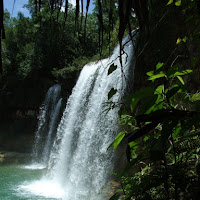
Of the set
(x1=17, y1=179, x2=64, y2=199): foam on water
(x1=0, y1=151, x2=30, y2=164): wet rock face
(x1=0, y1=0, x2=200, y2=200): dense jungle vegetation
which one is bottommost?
(x1=17, y1=179, x2=64, y2=199): foam on water

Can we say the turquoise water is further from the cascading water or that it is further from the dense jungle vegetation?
the dense jungle vegetation

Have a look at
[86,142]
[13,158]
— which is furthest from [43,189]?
[13,158]

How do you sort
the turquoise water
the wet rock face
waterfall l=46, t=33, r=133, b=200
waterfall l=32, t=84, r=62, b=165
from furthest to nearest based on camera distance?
waterfall l=32, t=84, r=62, b=165 → the wet rock face → the turquoise water → waterfall l=46, t=33, r=133, b=200

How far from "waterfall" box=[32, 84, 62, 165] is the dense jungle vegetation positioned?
1.44 meters

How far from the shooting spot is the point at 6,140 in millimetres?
14305

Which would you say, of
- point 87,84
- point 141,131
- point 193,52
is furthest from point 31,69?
point 141,131

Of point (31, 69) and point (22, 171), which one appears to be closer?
point (22, 171)

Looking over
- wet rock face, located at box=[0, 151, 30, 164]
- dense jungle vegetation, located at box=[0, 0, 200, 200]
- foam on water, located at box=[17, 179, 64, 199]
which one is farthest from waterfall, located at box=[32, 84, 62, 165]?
foam on water, located at box=[17, 179, 64, 199]

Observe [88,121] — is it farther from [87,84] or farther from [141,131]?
[141,131]

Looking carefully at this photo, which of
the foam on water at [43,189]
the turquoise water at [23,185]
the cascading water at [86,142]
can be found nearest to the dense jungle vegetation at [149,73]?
the cascading water at [86,142]

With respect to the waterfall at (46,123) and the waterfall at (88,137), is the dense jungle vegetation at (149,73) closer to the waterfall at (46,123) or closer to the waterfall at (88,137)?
the waterfall at (88,137)

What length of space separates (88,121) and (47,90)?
732 centimetres

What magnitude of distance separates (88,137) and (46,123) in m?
6.78

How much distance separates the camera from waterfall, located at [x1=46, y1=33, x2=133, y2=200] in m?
5.89
